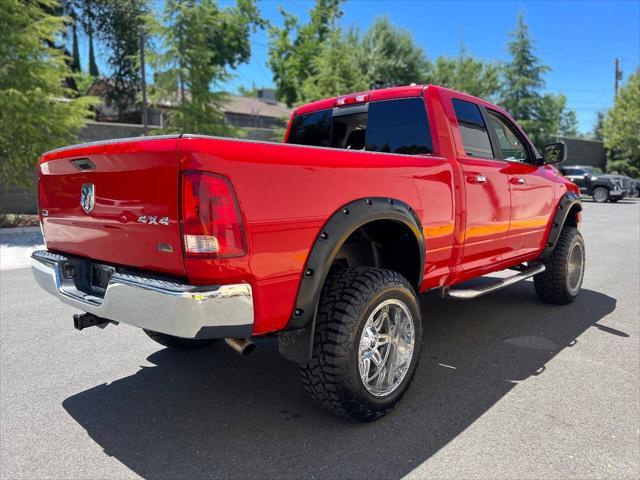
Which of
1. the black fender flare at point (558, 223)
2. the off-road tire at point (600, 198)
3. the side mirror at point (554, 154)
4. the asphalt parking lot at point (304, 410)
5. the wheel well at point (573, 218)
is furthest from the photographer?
the off-road tire at point (600, 198)

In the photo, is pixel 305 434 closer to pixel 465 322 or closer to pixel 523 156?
pixel 465 322

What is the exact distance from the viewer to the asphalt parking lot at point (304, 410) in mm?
2479

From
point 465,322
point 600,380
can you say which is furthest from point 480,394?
point 465,322

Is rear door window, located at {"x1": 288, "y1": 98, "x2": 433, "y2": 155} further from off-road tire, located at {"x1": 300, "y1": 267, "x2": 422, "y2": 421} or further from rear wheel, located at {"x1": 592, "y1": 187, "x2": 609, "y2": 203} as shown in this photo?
rear wheel, located at {"x1": 592, "y1": 187, "x2": 609, "y2": 203}

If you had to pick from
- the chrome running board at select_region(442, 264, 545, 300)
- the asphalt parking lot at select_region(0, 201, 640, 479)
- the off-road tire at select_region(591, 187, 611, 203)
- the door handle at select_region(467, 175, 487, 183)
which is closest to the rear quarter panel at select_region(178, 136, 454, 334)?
the asphalt parking lot at select_region(0, 201, 640, 479)

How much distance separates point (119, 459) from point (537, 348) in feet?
10.5

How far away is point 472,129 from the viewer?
400 cm

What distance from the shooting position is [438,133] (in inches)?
A: 143

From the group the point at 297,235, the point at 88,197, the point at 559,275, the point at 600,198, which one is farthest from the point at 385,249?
the point at 600,198

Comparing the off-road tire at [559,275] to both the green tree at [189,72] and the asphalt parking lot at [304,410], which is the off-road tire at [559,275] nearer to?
the asphalt parking lot at [304,410]

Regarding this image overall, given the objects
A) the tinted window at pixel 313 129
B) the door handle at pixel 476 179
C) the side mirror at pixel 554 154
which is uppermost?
the tinted window at pixel 313 129

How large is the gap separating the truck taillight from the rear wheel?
25139 mm

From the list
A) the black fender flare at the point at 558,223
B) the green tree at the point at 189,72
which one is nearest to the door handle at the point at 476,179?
Answer: the black fender flare at the point at 558,223

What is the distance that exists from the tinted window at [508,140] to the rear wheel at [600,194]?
2170 centimetres
